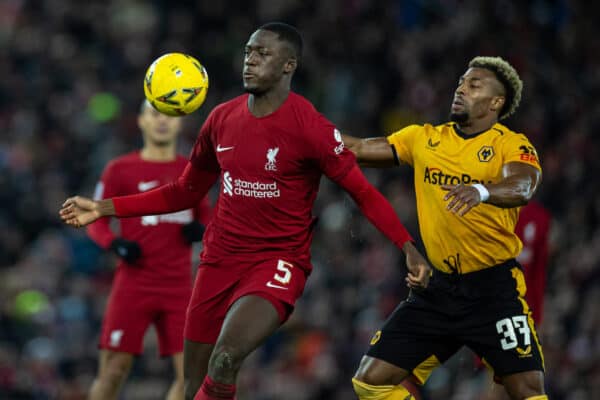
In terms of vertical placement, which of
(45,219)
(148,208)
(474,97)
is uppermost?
(474,97)

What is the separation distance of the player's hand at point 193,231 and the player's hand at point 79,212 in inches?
76.4

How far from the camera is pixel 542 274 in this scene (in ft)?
30.6

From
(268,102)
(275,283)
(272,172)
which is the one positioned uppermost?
(268,102)

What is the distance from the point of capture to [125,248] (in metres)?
9.21

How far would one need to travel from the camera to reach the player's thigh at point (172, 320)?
927 centimetres

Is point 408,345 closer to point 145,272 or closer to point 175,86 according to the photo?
point 175,86

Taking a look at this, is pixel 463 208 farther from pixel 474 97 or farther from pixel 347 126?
pixel 347 126

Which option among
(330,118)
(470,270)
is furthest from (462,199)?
(330,118)

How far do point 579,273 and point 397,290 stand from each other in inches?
85.0

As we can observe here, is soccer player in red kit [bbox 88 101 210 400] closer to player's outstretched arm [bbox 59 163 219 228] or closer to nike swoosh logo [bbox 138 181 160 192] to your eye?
nike swoosh logo [bbox 138 181 160 192]

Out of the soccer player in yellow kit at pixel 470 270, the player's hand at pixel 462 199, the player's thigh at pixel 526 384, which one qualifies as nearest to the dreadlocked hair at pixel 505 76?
the soccer player in yellow kit at pixel 470 270

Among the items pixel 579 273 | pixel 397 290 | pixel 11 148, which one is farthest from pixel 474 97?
pixel 11 148

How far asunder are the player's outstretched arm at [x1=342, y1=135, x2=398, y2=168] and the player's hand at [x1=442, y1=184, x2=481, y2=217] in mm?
1131

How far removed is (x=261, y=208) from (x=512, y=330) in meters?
1.72
